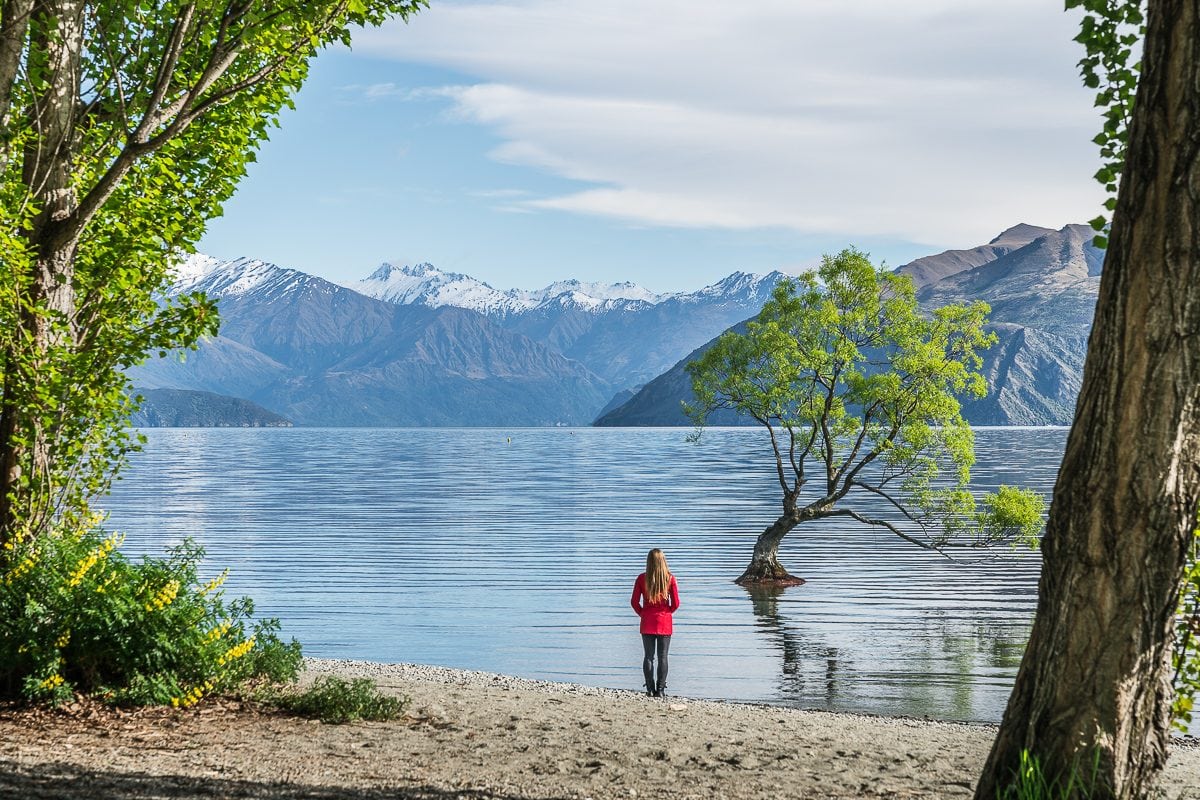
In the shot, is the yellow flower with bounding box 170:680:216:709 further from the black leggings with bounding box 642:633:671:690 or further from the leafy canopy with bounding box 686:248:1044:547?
the leafy canopy with bounding box 686:248:1044:547

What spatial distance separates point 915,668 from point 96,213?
73.7 ft

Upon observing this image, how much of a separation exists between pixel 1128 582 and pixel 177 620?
9.64 metres

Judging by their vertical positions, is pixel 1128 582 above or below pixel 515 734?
above

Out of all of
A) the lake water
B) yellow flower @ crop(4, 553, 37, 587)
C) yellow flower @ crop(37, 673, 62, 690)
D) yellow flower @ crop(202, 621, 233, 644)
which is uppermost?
yellow flower @ crop(4, 553, 37, 587)

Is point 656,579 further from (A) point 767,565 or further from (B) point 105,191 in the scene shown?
(A) point 767,565

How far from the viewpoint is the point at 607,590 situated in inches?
1668

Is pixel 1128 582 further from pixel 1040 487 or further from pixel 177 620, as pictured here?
pixel 1040 487

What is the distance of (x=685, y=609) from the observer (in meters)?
37.9

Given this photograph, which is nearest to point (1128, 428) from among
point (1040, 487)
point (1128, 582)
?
point (1128, 582)

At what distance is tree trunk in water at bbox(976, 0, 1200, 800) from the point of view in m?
6.65

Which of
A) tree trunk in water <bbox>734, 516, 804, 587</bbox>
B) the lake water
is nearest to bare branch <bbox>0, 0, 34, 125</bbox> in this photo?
the lake water

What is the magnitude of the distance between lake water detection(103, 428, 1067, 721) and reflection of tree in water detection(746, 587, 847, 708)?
0.30 ft

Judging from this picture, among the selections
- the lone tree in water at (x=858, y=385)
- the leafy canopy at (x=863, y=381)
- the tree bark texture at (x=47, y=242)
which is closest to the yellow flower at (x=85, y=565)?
the tree bark texture at (x=47, y=242)

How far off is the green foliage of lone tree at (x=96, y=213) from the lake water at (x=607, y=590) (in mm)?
15105
